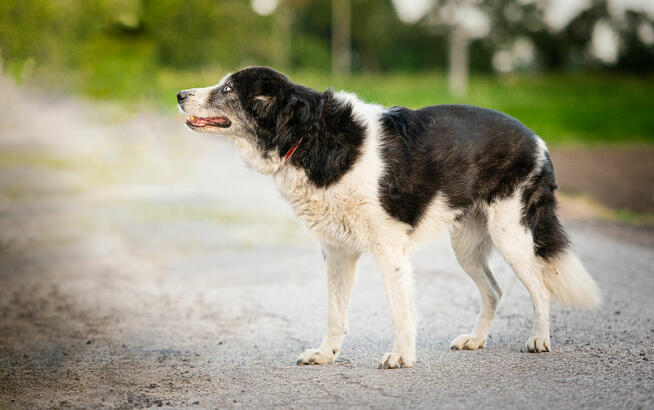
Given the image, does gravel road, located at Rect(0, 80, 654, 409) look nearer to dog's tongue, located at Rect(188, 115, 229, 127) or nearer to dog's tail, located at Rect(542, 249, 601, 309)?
dog's tail, located at Rect(542, 249, 601, 309)

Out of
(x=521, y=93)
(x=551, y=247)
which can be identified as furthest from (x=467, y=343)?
(x=521, y=93)

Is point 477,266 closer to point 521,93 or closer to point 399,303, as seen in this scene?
point 399,303

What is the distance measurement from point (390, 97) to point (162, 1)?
798 inches

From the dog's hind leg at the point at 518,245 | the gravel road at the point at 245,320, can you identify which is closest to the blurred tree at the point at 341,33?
the gravel road at the point at 245,320

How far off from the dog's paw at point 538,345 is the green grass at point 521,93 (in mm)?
10584

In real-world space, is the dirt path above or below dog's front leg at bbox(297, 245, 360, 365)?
below

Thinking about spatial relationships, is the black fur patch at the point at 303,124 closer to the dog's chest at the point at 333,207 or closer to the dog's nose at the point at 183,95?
the dog's chest at the point at 333,207

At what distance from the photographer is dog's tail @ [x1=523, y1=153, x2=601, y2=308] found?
225 inches

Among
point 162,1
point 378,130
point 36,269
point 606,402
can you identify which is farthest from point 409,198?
point 162,1

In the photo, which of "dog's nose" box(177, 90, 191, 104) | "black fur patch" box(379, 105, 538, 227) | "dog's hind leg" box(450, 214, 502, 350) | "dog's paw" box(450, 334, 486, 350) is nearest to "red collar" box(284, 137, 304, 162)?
"black fur patch" box(379, 105, 538, 227)

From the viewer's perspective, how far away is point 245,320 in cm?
703

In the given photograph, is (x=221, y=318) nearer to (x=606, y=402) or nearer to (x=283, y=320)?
(x=283, y=320)

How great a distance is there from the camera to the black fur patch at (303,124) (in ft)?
17.4

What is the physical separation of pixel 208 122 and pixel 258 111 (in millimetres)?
388
